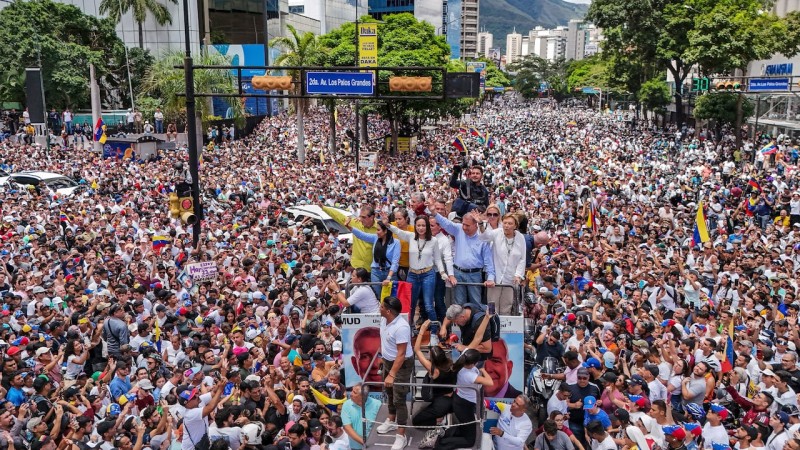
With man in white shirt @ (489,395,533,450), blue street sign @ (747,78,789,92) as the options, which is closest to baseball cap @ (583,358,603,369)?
man in white shirt @ (489,395,533,450)

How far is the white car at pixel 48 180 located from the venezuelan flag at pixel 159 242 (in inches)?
390

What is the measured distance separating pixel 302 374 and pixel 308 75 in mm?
11009

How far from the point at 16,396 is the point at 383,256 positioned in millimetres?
4861

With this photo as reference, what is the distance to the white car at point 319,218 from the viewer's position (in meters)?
20.0

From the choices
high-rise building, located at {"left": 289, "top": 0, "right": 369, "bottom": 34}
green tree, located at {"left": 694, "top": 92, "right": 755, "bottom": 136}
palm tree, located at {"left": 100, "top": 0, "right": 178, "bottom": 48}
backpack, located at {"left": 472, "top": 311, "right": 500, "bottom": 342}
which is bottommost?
backpack, located at {"left": 472, "top": 311, "right": 500, "bottom": 342}

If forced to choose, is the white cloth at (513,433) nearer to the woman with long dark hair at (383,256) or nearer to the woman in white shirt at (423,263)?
the woman in white shirt at (423,263)

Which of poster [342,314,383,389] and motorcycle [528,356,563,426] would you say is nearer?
poster [342,314,383,389]

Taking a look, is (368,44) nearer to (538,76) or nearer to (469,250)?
(469,250)

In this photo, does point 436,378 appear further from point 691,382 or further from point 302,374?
point 691,382

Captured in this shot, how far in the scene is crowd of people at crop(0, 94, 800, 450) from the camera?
784cm

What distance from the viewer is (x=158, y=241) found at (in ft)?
56.8

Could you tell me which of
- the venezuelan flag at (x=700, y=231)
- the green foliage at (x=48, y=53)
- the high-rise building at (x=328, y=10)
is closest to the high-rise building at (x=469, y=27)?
the high-rise building at (x=328, y=10)

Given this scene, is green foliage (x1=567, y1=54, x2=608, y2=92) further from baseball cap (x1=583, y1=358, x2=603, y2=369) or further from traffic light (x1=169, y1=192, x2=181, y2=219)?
baseball cap (x1=583, y1=358, x2=603, y2=369)

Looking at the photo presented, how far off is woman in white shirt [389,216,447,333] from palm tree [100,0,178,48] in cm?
5972
